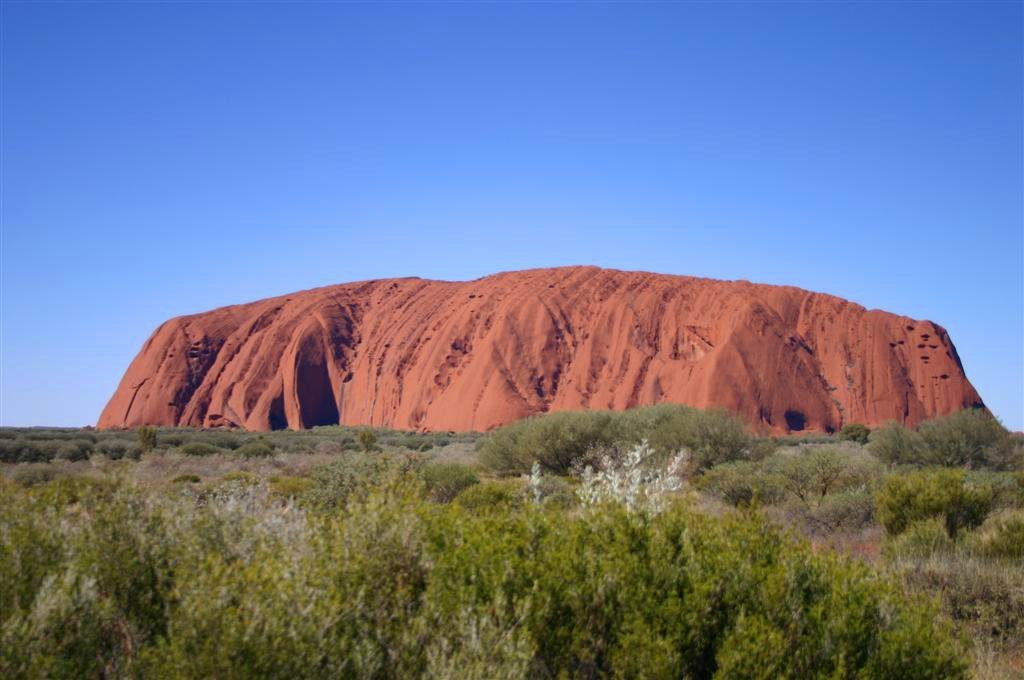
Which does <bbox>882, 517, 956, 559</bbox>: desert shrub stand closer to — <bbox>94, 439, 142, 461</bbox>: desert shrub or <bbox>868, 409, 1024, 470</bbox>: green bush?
<bbox>868, 409, 1024, 470</bbox>: green bush

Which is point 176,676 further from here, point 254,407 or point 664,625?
point 254,407

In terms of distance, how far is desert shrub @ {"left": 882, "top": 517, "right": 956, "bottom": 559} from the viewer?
30.3 feet

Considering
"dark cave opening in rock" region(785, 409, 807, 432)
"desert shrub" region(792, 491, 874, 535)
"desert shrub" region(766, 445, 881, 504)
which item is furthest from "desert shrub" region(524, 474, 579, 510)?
"dark cave opening in rock" region(785, 409, 807, 432)

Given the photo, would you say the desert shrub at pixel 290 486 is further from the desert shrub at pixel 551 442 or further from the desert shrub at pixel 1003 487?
the desert shrub at pixel 1003 487

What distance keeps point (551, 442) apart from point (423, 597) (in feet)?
65.9

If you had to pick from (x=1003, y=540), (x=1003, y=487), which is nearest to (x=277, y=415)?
(x=1003, y=487)

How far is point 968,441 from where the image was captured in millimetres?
22609

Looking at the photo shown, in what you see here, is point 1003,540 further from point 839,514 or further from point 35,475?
point 35,475

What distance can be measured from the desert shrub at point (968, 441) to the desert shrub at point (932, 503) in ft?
38.3

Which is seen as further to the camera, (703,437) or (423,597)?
(703,437)

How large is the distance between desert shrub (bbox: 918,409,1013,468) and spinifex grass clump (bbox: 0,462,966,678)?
20.1 metres

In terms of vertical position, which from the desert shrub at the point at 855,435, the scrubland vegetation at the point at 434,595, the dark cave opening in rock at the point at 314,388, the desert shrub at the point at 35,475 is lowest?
the desert shrub at the point at 855,435

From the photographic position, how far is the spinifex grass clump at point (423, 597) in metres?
3.37

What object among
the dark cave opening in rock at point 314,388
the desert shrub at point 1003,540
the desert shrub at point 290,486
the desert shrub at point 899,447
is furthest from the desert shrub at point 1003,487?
the dark cave opening in rock at point 314,388
